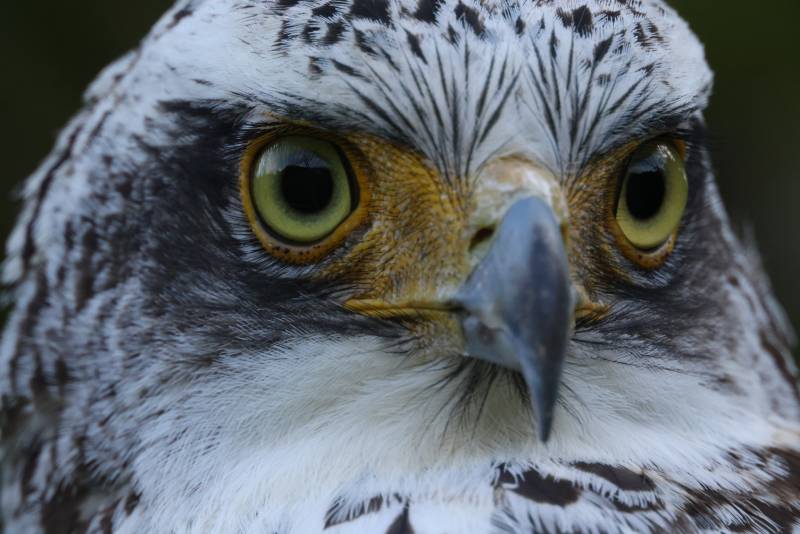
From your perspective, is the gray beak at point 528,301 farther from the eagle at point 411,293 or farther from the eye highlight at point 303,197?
the eye highlight at point 303,197

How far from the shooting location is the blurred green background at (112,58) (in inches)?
239

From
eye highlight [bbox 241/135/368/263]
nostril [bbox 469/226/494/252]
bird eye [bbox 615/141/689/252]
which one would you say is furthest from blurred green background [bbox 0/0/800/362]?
nostril [bbox 469/226/494/252]

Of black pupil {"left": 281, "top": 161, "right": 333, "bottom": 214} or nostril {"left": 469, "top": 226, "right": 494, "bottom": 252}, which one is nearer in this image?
nostril {"left": 469, "top": 226, "right": 494, "bottom": 252}

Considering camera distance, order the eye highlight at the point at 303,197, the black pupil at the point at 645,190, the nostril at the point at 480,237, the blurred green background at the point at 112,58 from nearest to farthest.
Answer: the nostril at the point at 480,237 → the eye highlight at the point at 303,197 → the black pupil at the point at 645,190 → the blurred green background at the point at 112,58

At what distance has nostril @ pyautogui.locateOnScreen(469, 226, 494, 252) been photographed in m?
2.18

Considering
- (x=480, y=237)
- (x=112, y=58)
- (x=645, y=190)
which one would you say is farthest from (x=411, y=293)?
(x=112, y=58)

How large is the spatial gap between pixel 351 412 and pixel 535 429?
0.37m

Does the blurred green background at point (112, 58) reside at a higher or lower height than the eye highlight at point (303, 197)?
higher

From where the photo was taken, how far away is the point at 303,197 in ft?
7.78

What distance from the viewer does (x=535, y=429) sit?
235 cm

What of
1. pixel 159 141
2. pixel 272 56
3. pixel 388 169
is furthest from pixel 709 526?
pixel 159 141

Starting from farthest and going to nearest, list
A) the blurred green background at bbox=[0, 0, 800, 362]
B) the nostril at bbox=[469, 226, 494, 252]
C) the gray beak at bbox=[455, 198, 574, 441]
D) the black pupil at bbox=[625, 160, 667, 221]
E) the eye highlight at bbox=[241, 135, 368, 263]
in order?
the blurred green background at bbox=[0, 0, 800, 362], the black pupil at bbox=[625, 160, 667, 221], the eye highlight at bbox=[241, 135, 368, 263], the nostril at bbox=[469, 226, 494, 252], the gray beak at bbox=[455, 198, 574, 441]

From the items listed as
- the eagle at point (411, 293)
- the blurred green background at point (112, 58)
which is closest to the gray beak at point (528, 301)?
the eagle at point (411, 293)

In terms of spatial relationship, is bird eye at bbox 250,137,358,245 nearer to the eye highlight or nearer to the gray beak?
the eye highlight
